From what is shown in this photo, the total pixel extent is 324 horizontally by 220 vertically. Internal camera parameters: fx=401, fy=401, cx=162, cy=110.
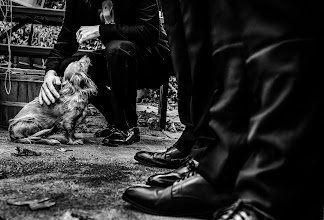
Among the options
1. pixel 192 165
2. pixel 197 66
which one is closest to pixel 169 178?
pixel 192 165

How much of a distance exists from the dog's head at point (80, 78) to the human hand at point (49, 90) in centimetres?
9

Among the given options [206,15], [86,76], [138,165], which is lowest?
[138,165]

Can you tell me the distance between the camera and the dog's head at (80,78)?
3539mm

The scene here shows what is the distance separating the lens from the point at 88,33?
3.66 meters

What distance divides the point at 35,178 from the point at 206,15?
123 cm

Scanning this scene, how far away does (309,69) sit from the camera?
47.8 inches

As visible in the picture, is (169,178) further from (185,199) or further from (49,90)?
(49,90)

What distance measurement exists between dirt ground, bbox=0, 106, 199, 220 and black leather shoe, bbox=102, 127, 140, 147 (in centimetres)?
8

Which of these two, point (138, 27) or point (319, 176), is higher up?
point (138, 27)

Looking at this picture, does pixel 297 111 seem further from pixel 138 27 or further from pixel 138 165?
pixel 138 27

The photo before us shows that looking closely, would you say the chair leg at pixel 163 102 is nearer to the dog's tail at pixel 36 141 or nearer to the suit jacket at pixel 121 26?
the suit jacket at pixel 121 26

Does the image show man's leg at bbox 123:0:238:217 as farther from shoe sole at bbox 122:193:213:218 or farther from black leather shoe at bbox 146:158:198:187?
black leather shoe at bbox 146:158:198:187

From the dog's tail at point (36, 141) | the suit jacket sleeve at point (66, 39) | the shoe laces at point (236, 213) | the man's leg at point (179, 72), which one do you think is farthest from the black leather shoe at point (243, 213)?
the suit jacket sleeve at point (66, 39)

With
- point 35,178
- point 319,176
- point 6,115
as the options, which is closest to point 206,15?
point 319,176
